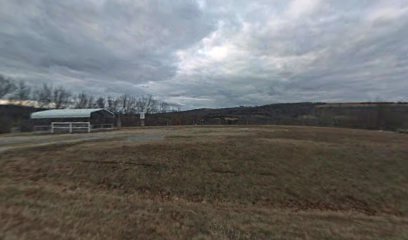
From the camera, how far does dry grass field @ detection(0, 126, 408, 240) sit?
21.6 ft

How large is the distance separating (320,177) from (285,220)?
16.5 feet

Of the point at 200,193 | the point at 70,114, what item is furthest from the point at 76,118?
the point at 200,193

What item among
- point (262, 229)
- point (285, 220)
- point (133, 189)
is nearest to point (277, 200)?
point (285, 220)

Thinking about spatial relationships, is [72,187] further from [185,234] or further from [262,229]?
[262,229]

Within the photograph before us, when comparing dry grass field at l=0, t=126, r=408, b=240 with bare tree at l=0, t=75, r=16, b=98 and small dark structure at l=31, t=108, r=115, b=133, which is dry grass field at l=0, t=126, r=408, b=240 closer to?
small dark structure at l=31, t=108, r=115, b=133

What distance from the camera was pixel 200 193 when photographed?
9.45 m

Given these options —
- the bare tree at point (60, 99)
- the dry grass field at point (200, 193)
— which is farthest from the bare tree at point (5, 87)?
the dry grass field at point (200, 193)

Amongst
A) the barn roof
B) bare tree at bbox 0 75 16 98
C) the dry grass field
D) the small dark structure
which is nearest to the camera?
the dry grass field

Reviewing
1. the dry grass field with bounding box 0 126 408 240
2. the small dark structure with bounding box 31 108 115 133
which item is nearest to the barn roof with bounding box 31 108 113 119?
the small dark structure with bounding box 31 108 115 133

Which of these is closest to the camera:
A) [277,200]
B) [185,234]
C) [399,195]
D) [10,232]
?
[10,232]

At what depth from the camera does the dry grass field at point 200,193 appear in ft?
21.6

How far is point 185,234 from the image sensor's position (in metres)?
6.24

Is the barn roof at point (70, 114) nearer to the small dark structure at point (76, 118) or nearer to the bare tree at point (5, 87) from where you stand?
the small dark structure at point (76, 118)

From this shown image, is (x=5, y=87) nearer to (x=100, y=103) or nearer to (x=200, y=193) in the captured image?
(x=100, y=103)
